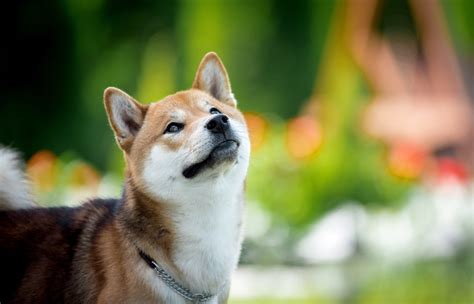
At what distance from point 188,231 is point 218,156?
0.83 ft

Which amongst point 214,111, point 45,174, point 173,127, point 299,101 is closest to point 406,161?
point 299,101

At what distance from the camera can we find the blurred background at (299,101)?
16.5 feet

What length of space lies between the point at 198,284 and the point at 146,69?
3.27m

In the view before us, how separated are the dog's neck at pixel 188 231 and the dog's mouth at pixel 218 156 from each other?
77 mm

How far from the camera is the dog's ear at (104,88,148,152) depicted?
9.90ft

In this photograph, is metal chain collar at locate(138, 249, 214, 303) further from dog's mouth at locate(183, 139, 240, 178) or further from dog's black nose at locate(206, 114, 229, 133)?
dog's black nose at locate(206, 114, 229, 133)

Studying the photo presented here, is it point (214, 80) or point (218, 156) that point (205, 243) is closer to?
point (218, 156)

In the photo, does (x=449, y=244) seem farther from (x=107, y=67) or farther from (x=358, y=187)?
(x=107, y=67)

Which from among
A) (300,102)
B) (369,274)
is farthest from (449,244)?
(300,102)

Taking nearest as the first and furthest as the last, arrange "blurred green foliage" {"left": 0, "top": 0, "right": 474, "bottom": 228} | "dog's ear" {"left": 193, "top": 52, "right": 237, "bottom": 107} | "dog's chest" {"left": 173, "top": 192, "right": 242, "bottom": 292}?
1. "dog's chest" {"left": 173, "top": 192, "right": 242, "bottom": 292}
2. "dog's ear" {"left": 193, "top": 52, "right": 237, "bottom": 107}
3. "blurred green foliage" {"left": 0, "top": 0, "right": 474, "bottom": 228}

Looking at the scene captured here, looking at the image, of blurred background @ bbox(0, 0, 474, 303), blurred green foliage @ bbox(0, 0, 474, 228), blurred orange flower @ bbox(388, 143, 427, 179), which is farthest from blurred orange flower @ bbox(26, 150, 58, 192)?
blurred orange flower @ bbox(388, 143, 427, 179)

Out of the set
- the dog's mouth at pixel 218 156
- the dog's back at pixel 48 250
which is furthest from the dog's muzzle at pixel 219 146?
the dog's back at pixel 48 250

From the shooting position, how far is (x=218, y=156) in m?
2.85

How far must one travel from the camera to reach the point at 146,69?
20.0ft
